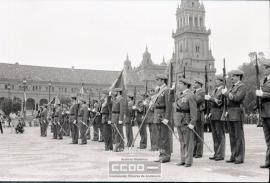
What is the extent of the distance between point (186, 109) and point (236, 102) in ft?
5.19

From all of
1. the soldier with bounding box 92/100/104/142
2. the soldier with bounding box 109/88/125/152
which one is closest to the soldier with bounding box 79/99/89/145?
the soldier with bounding box 92/100/104/142

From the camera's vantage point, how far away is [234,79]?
11039 millimetres

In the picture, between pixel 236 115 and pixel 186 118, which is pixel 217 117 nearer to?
pixel 236 115

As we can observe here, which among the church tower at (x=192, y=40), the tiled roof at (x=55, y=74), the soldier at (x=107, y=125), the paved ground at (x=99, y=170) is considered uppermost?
the church tower at (x=192, y=40)

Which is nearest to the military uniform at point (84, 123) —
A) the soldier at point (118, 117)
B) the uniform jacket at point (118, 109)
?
the soldier at point (118, 117)

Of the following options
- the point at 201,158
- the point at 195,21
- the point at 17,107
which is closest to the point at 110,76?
the point at 195,21

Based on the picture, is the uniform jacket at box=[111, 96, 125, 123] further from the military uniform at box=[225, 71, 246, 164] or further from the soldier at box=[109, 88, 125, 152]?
the military uniform at box=[225, 71, 246, 164]

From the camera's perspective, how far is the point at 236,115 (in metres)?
10.9

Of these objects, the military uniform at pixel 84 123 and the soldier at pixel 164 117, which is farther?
the military uniform at pixel 84 123

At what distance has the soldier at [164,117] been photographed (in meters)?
11.0

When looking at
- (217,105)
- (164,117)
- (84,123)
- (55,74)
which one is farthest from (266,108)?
(55,74)

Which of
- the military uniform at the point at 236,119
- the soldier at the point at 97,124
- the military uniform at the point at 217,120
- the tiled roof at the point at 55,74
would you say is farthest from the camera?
the tiled roof at the point at 55,74

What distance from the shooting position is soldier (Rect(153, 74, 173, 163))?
435 inches

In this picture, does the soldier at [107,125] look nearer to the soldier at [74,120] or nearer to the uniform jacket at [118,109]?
the uniform jacket at [118,109]
